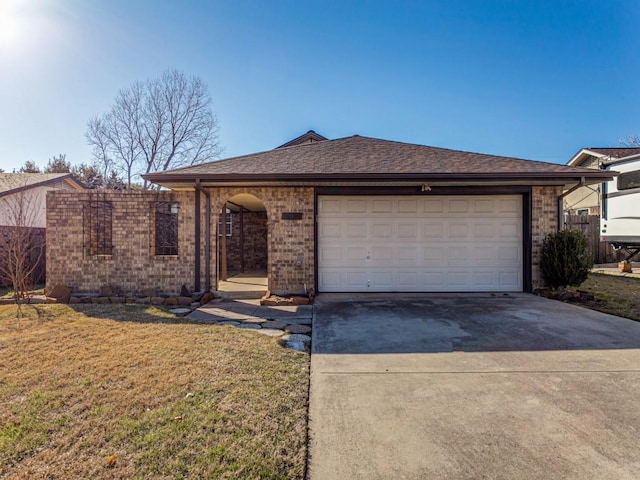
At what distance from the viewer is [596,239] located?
15.7 metres

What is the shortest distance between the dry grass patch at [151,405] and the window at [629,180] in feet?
39.9

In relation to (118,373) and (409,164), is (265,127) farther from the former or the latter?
(118,373)

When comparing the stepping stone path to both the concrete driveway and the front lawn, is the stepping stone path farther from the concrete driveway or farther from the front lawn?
the front lawn

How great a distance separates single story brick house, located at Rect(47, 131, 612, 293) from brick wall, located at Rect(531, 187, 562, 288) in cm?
2

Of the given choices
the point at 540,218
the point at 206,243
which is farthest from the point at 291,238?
the point at 540,218

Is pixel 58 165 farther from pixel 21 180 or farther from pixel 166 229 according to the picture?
pixel 166 229

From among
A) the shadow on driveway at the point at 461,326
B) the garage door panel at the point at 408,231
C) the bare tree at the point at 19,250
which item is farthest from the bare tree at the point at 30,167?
the garage door panel at the point at 408,231

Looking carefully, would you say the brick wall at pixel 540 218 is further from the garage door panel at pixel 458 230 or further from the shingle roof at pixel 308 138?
the shingle roof at pixel 308 138

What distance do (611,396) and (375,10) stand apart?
386 inches

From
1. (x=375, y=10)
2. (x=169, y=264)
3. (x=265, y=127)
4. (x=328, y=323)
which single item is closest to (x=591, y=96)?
(x=375, y=10)

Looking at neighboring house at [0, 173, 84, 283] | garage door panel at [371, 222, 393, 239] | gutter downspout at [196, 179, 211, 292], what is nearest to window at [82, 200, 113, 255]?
gutter downspout at [196, 179, 211, 292]

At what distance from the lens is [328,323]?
565 cm

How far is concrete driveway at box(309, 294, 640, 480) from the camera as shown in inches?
85.9

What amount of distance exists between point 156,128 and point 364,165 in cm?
2149
